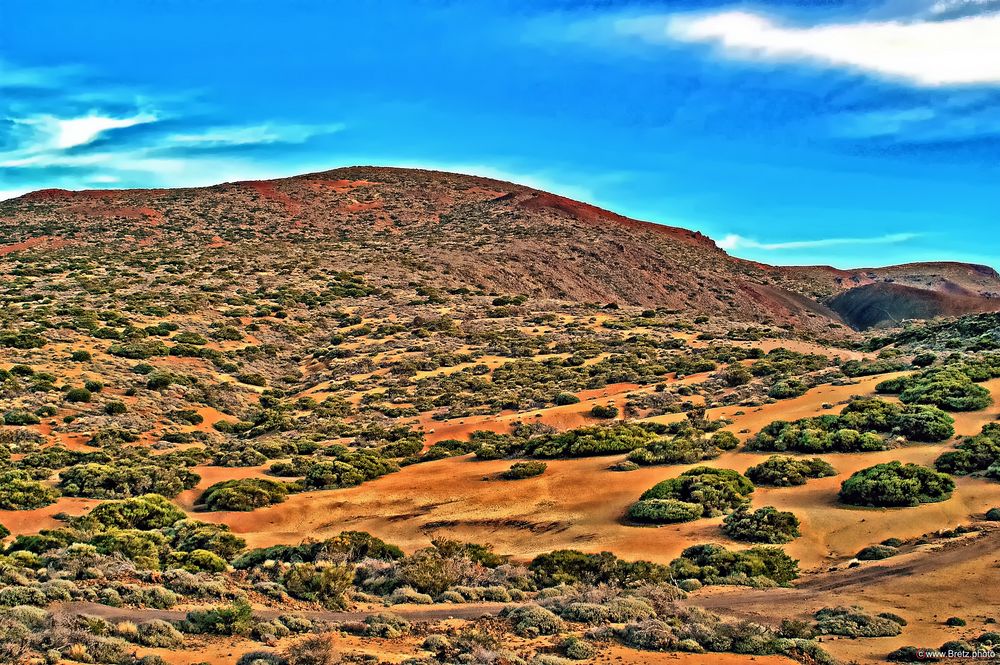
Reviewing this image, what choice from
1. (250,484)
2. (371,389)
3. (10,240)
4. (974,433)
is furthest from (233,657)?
(10,240)

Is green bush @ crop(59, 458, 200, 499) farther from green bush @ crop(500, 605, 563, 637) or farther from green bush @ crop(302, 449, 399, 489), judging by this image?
green bush @ crop(500, 605, 563, 637)

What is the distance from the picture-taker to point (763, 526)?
20406mm

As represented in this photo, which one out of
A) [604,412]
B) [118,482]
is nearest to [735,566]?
[604,412]

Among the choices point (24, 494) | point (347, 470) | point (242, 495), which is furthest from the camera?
point (347, 470)

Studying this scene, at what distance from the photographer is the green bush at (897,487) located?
21062mm

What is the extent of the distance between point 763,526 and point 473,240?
7469 cm

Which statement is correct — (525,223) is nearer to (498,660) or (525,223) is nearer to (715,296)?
(715,296)

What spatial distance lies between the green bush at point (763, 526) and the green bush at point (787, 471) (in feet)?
8.77

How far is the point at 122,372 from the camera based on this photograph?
1756 inches

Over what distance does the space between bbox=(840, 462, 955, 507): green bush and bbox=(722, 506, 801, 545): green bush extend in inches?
82.2

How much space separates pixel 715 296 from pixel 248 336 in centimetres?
5111

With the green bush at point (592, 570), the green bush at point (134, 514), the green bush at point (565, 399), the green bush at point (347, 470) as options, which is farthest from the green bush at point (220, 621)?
the green bush at point (565, 399)

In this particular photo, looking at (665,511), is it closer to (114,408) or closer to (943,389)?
(943,389)

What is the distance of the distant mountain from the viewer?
277 feet
